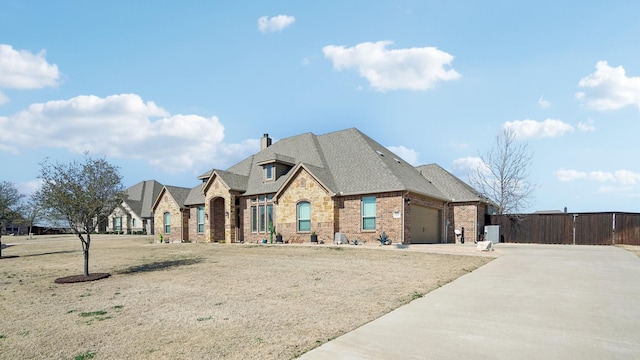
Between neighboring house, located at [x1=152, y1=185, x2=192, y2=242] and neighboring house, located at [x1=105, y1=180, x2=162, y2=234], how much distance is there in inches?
704

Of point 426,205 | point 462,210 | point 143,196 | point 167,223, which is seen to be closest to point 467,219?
point 462,210

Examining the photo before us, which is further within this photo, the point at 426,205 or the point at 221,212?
the point at 221,212

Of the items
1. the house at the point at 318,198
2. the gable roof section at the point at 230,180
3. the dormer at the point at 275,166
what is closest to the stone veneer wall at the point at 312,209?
the house at the point at 318,198

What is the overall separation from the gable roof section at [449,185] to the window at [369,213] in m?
9.18

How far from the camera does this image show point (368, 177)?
24.8 meters

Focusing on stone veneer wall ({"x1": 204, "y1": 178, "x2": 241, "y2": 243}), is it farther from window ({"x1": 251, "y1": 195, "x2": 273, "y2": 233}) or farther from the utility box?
the utility box

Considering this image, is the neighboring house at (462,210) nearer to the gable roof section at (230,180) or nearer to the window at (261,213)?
the window at (261,213)

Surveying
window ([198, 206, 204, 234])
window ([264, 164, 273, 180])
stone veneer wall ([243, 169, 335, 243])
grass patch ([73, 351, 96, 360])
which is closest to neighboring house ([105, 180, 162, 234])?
window ([198, 206, 204, 234])

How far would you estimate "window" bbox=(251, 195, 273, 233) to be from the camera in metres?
28.8

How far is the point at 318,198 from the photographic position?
83.8 ft

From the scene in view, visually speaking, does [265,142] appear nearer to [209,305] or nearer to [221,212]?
[221,212]

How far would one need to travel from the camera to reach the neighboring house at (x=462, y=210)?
94.7ft

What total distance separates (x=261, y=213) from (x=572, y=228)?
934 inches

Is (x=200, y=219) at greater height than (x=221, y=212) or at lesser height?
lesser
